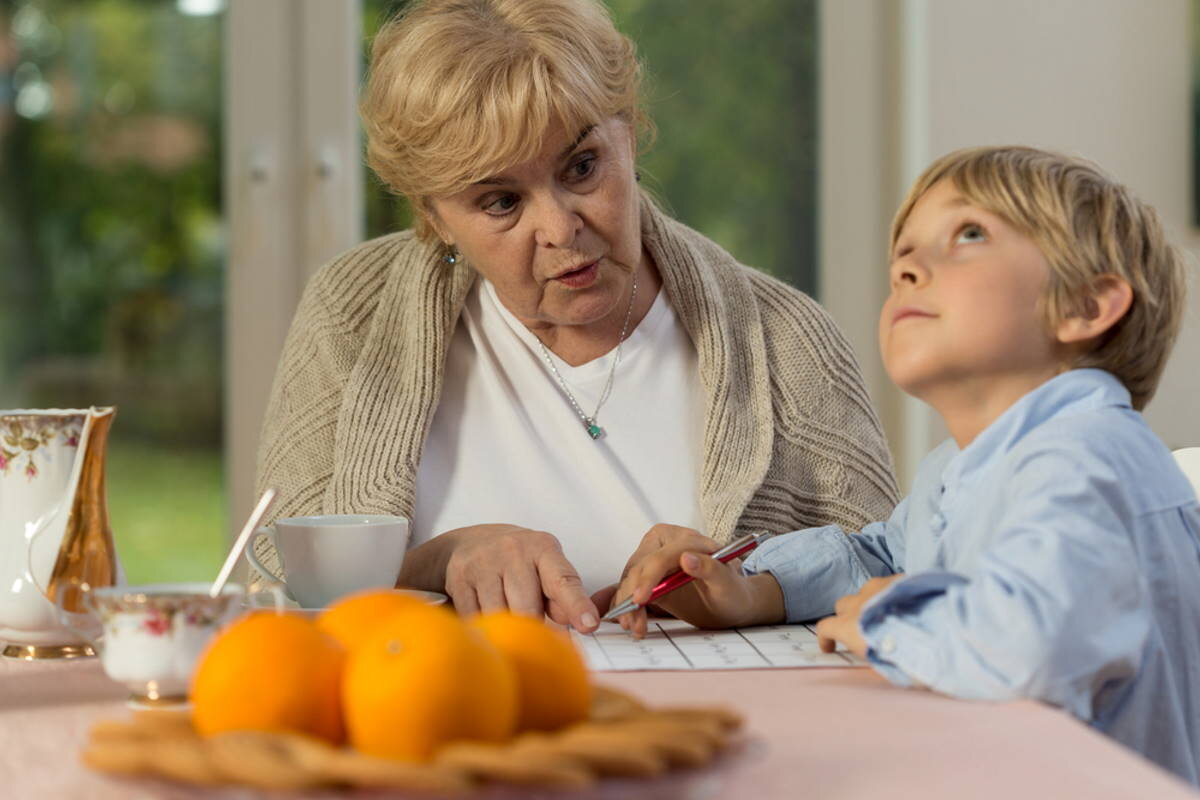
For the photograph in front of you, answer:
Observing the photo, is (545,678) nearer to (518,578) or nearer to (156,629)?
(156,629)

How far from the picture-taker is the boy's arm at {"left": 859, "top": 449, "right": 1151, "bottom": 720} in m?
0.83

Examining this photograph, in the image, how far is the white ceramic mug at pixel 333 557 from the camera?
1.12 metres

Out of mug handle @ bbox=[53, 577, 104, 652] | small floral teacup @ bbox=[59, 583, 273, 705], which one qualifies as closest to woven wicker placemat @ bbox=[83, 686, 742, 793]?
small floral teacup @ bbox=[59, 583, 273, 705]

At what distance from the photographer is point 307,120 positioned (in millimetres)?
2947

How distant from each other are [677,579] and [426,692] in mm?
546

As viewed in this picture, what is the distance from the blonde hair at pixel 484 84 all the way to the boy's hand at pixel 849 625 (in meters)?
0.75

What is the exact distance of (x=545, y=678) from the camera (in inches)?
25.4

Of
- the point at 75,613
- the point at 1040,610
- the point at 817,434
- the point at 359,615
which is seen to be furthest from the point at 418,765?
the point at 817,434

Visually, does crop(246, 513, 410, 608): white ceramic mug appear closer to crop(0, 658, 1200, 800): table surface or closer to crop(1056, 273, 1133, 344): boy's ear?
crop(0, 658, 1200, 800): table surface

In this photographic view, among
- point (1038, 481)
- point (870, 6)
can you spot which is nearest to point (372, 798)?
point (1038, 481)

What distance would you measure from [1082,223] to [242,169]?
2.28 m

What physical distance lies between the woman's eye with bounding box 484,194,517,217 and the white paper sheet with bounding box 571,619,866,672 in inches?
24.8

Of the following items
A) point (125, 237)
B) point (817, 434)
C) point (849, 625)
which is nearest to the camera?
point (849, 625)

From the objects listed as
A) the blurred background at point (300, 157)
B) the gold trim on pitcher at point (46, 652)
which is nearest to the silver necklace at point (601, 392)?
the gold trim on pitcher at point (46, 652)
